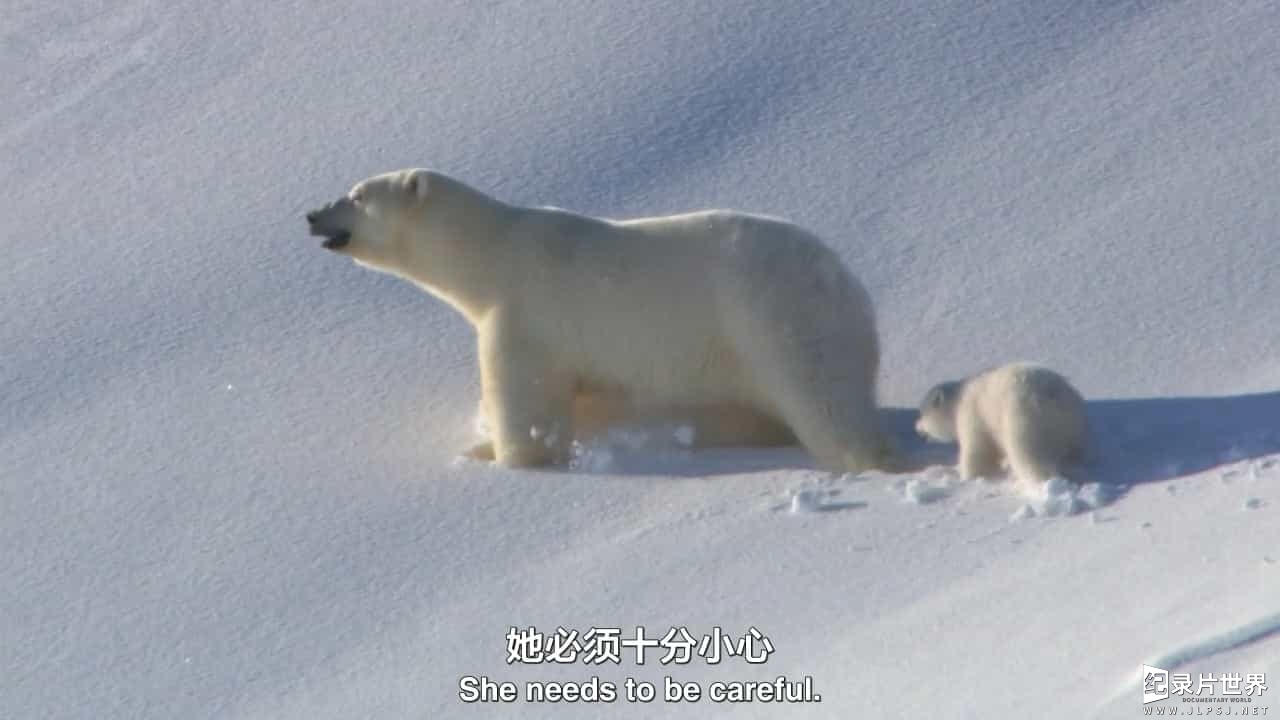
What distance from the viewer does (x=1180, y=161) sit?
37.6ft

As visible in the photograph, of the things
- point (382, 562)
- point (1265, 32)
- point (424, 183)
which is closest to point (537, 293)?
point (424, 183)

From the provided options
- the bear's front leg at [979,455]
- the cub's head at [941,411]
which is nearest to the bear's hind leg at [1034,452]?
the bear's front leg at [979,455]

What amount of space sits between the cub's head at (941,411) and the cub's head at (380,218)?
2.21m

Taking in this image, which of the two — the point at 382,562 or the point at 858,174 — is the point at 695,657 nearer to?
the point at 382,562

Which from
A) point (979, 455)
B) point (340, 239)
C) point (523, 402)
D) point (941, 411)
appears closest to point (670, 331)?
point (523, 402)

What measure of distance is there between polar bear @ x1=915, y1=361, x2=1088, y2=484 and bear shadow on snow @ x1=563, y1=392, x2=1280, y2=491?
200 mm

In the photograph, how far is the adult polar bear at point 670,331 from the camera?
8.87m

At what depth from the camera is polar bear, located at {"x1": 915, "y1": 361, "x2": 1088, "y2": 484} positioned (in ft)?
26.7

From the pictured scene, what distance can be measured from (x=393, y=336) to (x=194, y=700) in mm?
3229

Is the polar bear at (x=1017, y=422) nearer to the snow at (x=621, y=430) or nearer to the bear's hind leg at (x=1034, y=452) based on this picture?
the bear's hind leg at (x=1034, y=452)

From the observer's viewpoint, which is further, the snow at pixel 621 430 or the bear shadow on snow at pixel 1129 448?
the bear shadow on snow at pixel 1129 448

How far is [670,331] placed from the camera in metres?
9.05

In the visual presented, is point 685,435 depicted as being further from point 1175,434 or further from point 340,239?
point 1175,434

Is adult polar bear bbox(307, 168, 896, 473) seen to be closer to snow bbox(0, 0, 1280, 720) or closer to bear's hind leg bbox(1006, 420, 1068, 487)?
snow bbox(0, 0, 1280, 720)
